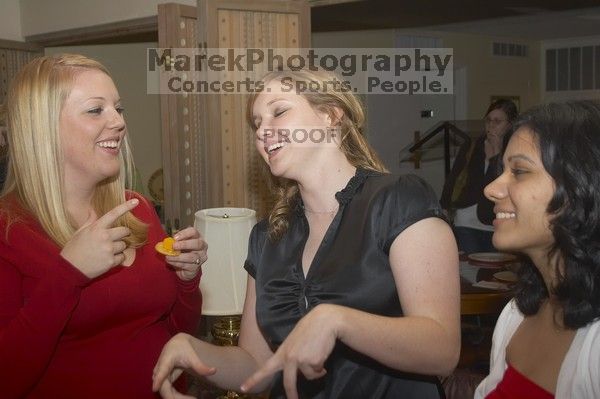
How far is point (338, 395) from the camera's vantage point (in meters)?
1.37

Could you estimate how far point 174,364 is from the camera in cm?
129

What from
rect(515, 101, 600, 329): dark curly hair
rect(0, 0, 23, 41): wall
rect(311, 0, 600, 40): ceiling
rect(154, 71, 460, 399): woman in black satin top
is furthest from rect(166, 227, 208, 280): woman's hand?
rect(0, 0, 23, 41): wall

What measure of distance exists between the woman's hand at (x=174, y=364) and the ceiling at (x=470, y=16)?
411 cm

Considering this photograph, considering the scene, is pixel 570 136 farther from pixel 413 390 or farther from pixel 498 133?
pixel 498 133

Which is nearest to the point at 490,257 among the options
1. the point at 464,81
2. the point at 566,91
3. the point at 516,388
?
the point at 516,388

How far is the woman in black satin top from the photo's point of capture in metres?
1.18

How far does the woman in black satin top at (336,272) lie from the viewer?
118cm

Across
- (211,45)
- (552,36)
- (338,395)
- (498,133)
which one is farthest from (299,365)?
(552,36)

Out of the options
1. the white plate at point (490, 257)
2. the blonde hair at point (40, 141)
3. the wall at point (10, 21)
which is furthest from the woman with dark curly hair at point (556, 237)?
the wall at point (10, 21)

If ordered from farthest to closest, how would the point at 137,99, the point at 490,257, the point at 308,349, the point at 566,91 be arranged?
the point at 566,91
the point at 137,99
the point at 490,257
the point at 308,349

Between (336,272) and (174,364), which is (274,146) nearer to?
(336,272)

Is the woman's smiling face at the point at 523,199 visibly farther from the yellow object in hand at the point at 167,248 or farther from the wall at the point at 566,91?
the wall at the point at 566,91

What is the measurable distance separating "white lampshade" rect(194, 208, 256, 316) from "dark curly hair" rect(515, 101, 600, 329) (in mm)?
1118

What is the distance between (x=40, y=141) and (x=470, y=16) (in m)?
5.93
